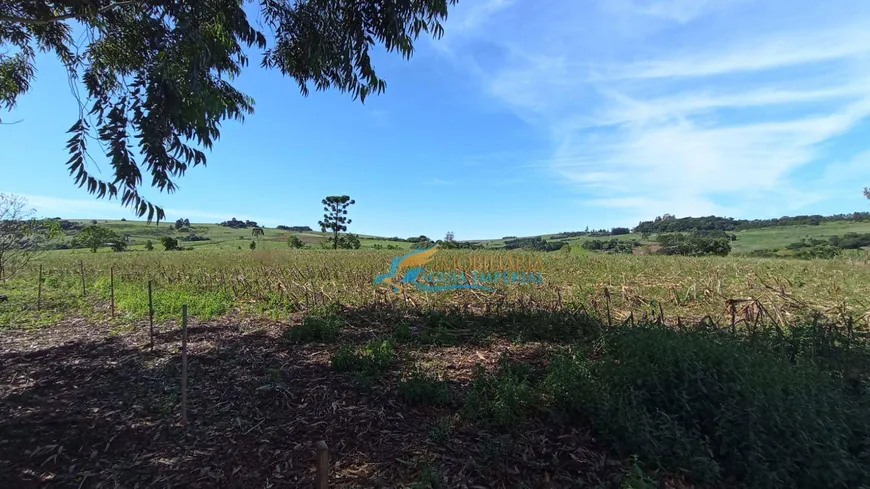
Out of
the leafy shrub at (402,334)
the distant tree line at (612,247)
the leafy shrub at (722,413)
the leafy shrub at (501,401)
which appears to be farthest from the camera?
the distant tree line at (612,247)

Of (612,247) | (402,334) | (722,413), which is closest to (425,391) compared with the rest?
(402,334)

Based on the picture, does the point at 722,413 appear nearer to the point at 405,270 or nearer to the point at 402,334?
A: the point at 402,334

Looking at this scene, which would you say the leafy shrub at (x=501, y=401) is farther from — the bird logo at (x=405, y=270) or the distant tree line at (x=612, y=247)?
the distant tree line at (x=612, y=247)

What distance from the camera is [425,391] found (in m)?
3.37

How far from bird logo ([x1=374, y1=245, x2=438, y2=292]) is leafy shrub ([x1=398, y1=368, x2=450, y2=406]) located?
15.7ft

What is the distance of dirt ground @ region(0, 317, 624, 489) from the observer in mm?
2428

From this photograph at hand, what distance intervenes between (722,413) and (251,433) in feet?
12.2

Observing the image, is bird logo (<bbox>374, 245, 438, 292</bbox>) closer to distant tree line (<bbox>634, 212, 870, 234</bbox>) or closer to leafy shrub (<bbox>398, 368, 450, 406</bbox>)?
leafy shrub (<bbox>398, 368, 450, 406</bbox>)

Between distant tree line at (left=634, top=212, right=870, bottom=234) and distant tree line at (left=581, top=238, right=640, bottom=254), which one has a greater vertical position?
distant tree line at (left=634, top=212, right=870, bottom=234)

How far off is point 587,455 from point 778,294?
735 centimetres

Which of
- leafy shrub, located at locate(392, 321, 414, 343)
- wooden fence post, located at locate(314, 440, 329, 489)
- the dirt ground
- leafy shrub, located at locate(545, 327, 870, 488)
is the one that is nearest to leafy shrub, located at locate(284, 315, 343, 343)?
the dirt ground

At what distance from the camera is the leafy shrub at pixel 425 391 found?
3330 mm

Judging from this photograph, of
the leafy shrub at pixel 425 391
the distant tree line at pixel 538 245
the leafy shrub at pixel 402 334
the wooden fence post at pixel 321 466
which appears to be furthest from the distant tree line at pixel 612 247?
the wooden fence post at pixel 321 466

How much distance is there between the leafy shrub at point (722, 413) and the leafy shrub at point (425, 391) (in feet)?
3.30
